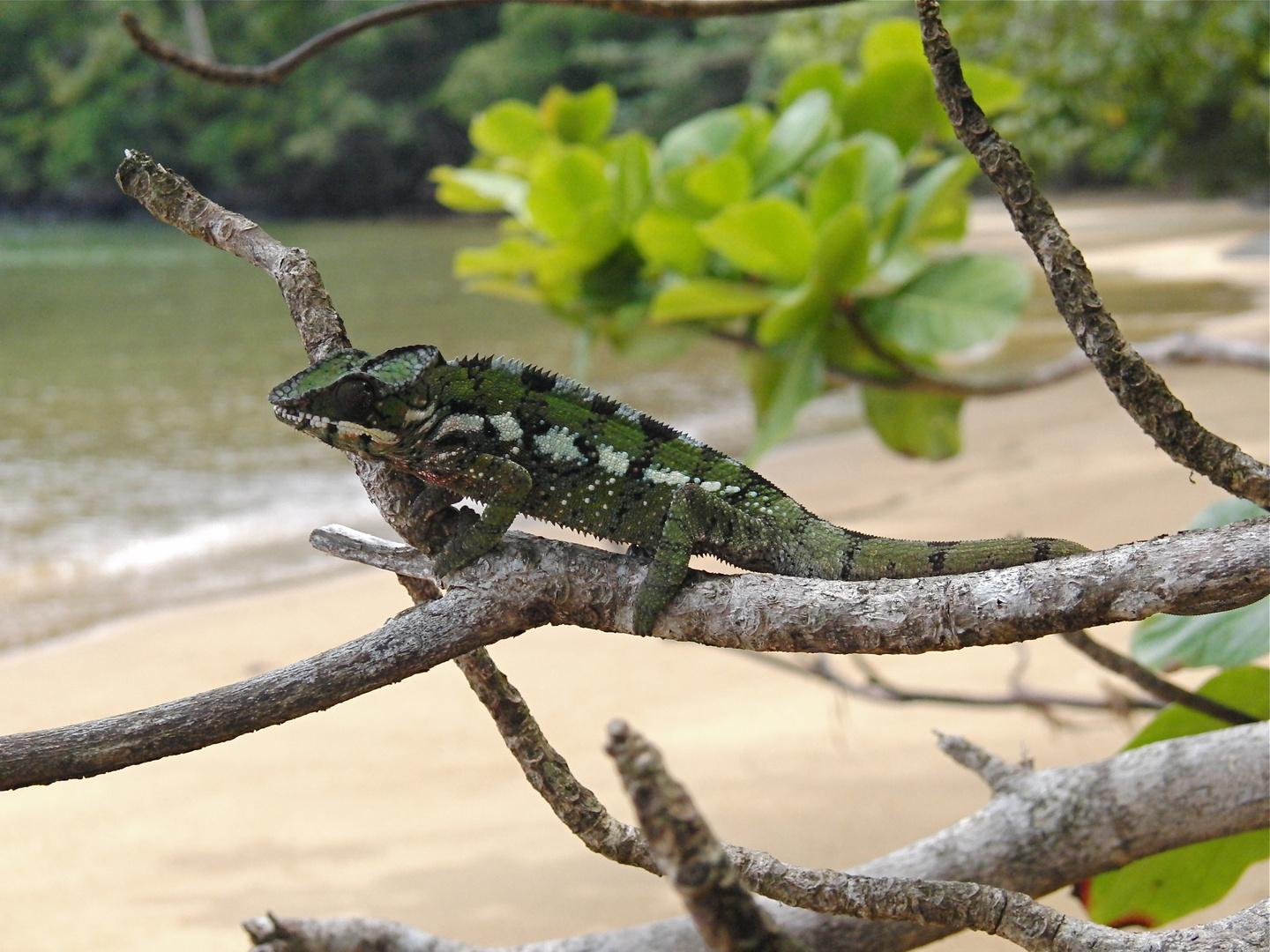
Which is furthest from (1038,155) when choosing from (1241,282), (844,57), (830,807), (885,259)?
(1241,282)

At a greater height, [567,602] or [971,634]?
[567,602]

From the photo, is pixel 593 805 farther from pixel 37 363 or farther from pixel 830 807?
pixel 37 363

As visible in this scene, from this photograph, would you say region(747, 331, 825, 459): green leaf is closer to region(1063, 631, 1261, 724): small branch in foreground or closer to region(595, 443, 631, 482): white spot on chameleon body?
region(1063, 631, 1261, 724): small branch in foreground

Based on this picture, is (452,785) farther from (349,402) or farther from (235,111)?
(235,111)

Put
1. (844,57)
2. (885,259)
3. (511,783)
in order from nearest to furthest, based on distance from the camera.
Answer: (511,783)
(885,259)
(844,57)

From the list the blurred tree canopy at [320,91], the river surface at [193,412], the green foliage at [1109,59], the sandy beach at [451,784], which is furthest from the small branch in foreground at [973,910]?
the blurred tree canopy at [320,91]

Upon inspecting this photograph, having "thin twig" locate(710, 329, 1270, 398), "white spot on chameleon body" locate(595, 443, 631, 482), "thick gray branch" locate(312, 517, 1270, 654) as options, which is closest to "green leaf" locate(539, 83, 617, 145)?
"thin twig" locate(710, 329, 1270, 398)
